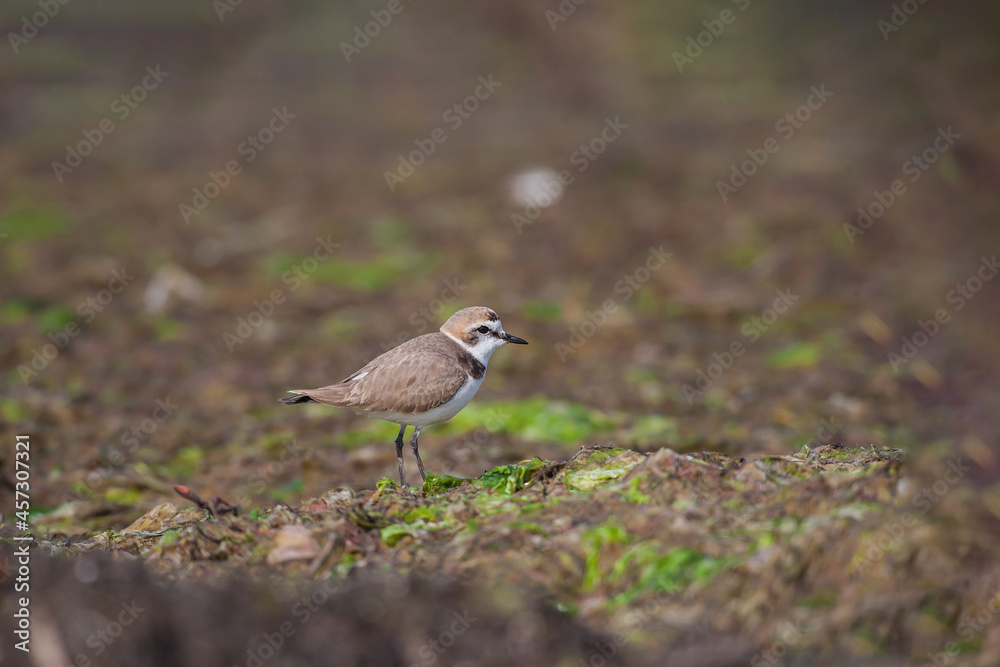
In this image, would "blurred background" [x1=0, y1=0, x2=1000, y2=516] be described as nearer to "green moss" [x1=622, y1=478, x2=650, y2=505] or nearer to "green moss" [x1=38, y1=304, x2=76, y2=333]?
"green moss" [x1=38, y1=304, x2=76, y2=333]

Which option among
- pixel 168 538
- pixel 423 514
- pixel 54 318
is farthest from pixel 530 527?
pixel 54 318

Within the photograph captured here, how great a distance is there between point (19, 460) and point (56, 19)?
71.1ft

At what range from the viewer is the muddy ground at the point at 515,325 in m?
5.07

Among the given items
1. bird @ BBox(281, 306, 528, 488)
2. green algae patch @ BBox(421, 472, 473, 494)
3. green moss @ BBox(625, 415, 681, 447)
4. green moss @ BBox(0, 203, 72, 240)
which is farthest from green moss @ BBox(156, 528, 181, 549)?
green moss @ BBox(0, 203, 72, 240)

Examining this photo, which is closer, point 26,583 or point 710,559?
point 26,583

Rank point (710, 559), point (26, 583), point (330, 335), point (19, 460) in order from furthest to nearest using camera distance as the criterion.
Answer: point (330, 335), point (19, 460), point (710, 559), point (26, 583)

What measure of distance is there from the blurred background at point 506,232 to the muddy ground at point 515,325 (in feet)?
0.26

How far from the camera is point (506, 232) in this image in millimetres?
17469

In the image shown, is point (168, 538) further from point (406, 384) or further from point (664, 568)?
point (664, 568)

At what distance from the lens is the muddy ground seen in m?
5.07

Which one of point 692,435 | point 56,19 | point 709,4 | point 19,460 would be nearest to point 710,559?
point 692,435

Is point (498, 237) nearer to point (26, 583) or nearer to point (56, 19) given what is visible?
point (26, 583)

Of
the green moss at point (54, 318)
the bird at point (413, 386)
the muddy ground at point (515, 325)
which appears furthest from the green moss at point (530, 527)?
the green moss at point (54, 318)

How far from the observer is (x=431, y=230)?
17.4 metres
